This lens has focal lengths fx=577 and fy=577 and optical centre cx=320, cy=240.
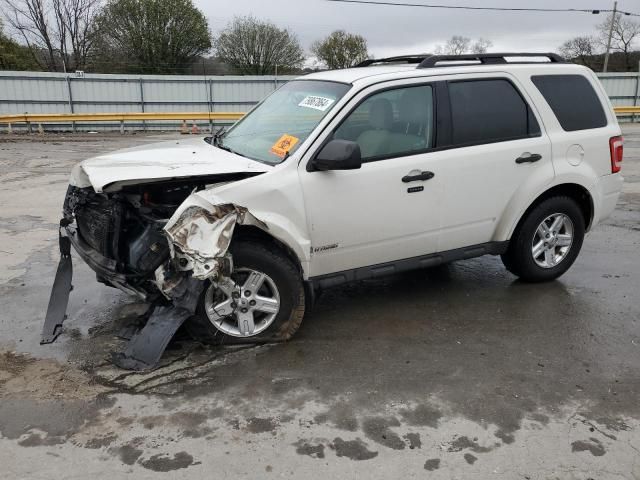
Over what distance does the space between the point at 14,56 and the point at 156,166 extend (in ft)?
128

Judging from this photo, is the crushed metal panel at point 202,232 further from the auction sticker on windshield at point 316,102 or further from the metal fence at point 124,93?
the metal fence at point 124,93

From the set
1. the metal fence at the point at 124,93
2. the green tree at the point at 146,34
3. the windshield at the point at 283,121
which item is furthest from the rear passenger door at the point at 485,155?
the green tree at the point at 146,34

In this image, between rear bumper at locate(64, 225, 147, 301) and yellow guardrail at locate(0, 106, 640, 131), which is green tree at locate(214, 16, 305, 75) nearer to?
yellow guardrail at locate(0, 106, 640, 131)

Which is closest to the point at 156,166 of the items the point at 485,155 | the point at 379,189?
the point at 379,189

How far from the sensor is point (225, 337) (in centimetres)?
405

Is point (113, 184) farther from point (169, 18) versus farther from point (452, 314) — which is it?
point (169, 18)

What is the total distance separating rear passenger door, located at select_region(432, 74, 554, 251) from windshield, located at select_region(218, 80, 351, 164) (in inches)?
37.7

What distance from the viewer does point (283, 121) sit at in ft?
15.1

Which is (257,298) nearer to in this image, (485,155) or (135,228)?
(135,228)

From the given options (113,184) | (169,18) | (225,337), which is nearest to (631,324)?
(225,337)

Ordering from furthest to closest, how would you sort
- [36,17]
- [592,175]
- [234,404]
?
1. [36,17]
2. [592,175]
3. [234,404]

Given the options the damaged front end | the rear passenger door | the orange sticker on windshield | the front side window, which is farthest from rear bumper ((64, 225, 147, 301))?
the rear passenger door

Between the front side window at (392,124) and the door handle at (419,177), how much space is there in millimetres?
184

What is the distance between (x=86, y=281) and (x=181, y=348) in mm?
1849
